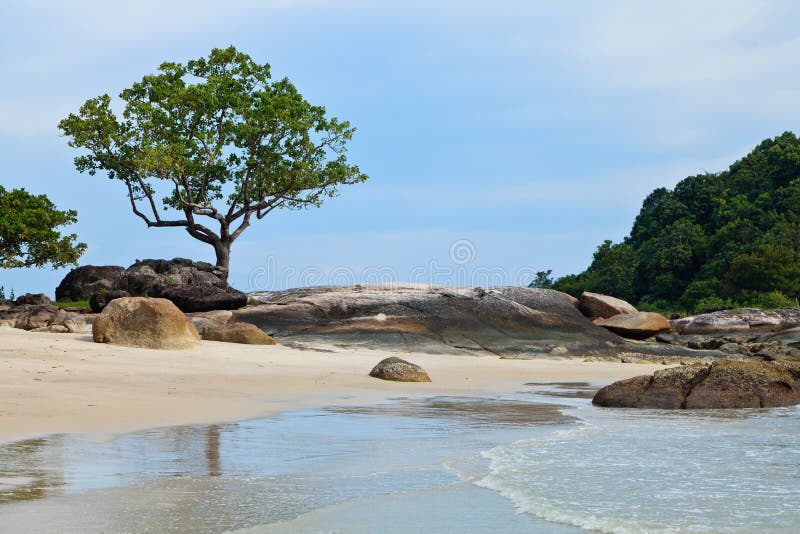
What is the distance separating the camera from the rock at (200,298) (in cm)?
2438

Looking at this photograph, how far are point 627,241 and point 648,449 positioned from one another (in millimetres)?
84414

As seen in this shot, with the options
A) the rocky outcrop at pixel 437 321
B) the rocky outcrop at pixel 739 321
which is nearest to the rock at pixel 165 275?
the rocky outcrop at pixel 437 321

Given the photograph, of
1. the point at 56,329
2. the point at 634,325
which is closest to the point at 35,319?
the point at 56,329

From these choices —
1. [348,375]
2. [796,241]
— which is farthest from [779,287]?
Result: [348,375]

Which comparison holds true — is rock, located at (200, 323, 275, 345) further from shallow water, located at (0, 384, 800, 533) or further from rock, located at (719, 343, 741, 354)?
rock, located at (719, 343, 741, 354)

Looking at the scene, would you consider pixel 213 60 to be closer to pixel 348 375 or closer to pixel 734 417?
pixel 348 375

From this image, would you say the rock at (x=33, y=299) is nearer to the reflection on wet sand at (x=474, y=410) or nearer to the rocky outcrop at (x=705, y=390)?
the reflection on wet sand at (x=474, y=410)

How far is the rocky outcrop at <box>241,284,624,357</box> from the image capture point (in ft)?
72.7

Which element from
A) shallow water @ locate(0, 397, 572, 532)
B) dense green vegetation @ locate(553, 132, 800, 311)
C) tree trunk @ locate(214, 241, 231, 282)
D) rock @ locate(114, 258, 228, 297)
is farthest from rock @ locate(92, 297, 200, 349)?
dense green vegetation @ locate(553, 132, 800, 311)

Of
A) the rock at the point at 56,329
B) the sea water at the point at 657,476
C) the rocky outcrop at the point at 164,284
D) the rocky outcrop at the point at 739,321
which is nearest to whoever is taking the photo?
the sea water at the point at 657,476

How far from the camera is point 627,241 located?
89000mm

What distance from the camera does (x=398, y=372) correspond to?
1459 cm

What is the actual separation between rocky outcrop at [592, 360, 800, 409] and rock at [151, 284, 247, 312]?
587 inches

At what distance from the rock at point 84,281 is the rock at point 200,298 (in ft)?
37.0
